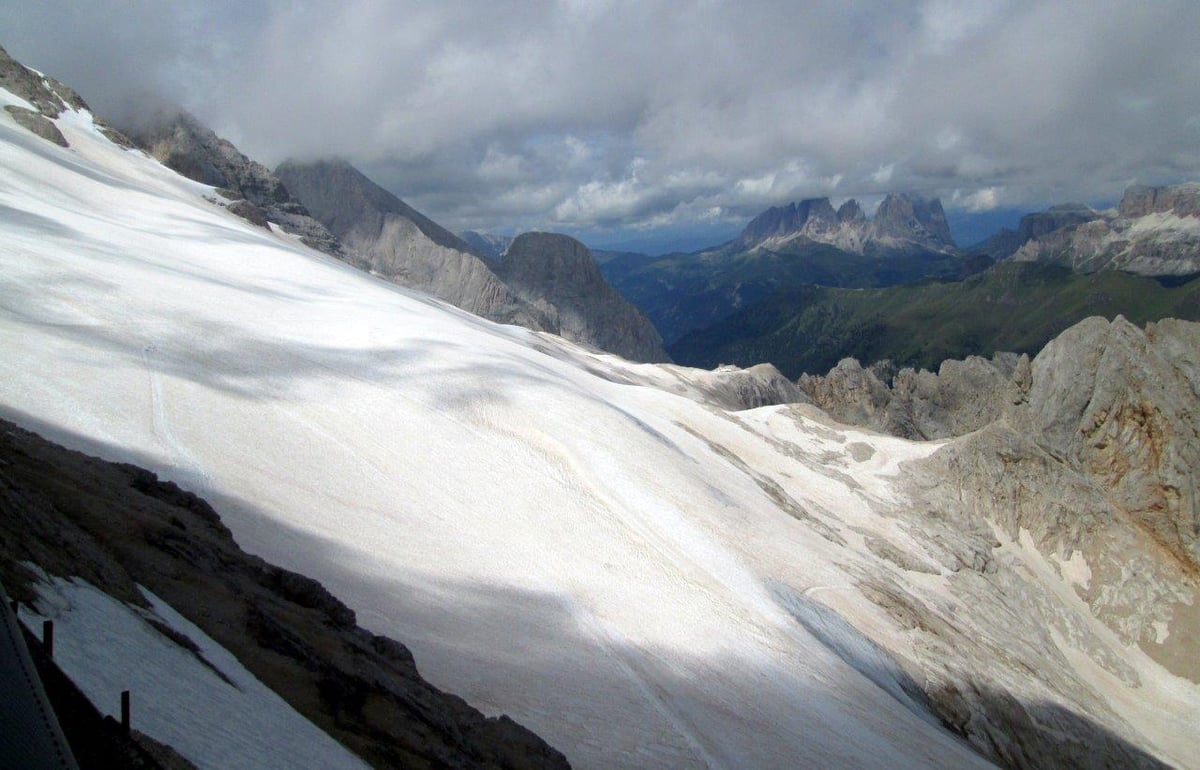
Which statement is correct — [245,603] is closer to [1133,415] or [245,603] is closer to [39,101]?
[1133,415]

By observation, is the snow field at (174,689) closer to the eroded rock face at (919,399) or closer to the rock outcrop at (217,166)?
the eroded rock face at (919,399)

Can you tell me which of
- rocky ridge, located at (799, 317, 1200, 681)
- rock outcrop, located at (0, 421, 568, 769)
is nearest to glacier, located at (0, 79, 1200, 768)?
rock outcrop, located at (0, 421, 568, 769)

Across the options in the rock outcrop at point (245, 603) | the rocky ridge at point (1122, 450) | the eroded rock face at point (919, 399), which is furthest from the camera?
the eroded rock face at point (919, 399)

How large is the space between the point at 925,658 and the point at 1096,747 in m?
12.2

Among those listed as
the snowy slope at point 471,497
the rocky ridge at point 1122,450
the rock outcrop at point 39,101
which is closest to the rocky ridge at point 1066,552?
the rocky ridge at point 1122,450

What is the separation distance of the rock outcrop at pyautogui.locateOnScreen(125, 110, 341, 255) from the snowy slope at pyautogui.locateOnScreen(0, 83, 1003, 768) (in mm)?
94843

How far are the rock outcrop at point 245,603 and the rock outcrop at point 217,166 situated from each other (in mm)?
129945

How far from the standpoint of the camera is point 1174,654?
53219mm

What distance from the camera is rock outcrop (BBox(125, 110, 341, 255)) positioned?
138000 millimetres

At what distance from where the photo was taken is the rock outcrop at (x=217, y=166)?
453ft

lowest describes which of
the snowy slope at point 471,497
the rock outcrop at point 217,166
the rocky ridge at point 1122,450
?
the snowy slope at point 471,497

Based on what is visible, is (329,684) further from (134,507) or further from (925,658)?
(925,658)

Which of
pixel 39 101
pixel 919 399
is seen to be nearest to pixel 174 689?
pixel 39 101

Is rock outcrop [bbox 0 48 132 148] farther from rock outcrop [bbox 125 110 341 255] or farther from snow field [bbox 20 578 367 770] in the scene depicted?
snow field [bbox 20 578 367 770]
